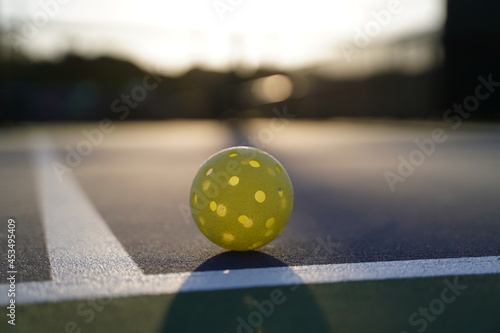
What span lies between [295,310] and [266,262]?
2.19 ft

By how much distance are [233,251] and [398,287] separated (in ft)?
3.33

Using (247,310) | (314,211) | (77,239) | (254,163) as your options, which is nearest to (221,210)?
(254,163)

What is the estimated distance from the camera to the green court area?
78.1 inches

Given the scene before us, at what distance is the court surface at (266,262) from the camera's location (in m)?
2.04

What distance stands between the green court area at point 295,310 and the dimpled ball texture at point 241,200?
2.27 feet

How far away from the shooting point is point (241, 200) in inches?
111

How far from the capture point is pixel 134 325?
6.48 feet

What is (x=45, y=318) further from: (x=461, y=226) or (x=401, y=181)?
(x=401, y=181)

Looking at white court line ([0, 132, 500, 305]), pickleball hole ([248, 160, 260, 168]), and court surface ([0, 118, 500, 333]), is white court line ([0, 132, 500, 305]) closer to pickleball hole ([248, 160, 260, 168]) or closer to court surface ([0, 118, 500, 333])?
court surface ([0, 118, 500, 333])

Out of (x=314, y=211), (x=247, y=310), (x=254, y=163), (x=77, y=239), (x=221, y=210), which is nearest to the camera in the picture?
(x=247, y=310)

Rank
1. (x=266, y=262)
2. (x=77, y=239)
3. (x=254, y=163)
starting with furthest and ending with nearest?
1. (x=77, y=239)
2. (x=254, y=163)
3. (x=266, y=262)

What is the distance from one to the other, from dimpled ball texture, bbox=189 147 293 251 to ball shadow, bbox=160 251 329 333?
0.60 m

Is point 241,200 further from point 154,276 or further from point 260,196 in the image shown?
point 154,276

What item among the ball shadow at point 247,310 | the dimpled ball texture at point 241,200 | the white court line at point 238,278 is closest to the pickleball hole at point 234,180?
the dimpled ball texture at point 241,200
